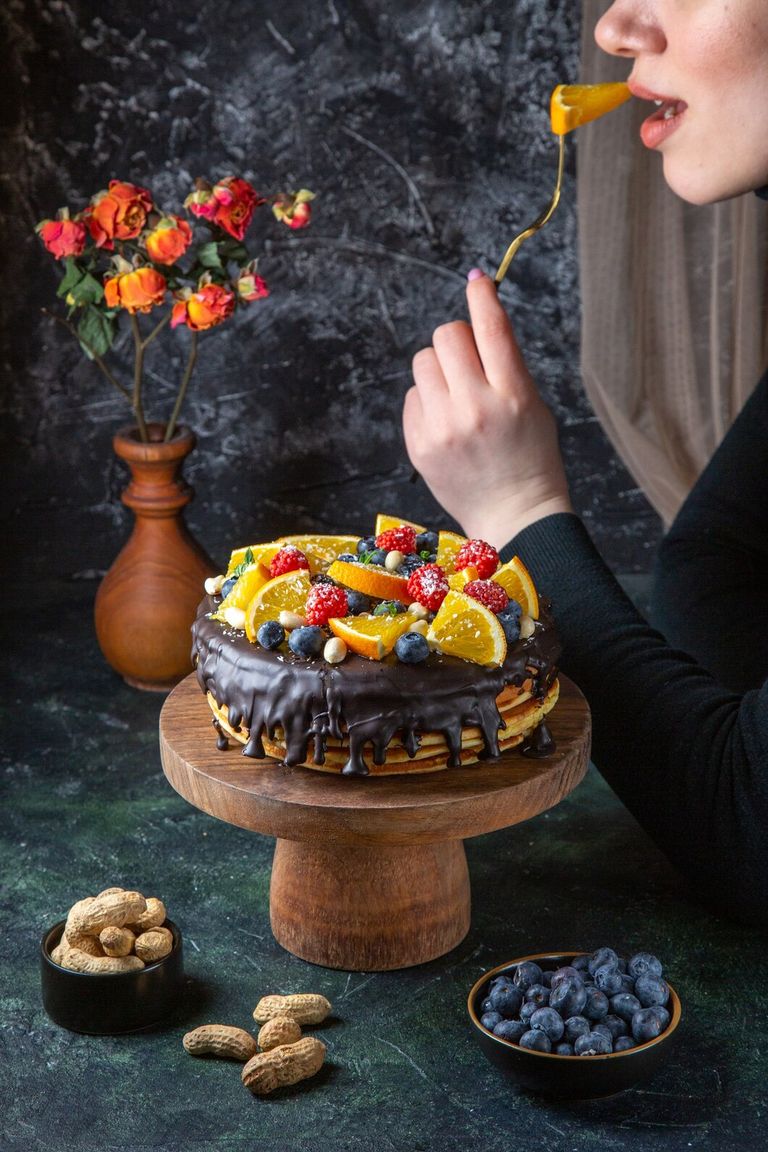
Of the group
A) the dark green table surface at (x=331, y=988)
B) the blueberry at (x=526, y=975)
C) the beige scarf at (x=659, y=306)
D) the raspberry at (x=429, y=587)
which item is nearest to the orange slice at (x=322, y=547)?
the raspberry at (x=429, y=587)

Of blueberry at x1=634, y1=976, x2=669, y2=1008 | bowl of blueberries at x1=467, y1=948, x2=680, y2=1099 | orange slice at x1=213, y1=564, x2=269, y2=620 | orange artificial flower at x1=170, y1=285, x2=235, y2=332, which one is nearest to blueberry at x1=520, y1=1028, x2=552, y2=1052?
bowl of blueberries at x1=467, y1=948, x2=680, y2=1099

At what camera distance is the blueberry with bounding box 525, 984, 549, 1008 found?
1165mm

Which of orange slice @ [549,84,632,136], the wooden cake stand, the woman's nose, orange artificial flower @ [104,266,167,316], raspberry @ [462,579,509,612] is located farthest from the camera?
orange artificial flower @ [104,266,167,316]

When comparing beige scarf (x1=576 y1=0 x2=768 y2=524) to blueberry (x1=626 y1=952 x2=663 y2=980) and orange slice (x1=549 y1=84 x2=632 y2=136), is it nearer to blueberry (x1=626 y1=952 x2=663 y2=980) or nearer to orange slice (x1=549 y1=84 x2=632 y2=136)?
orange slice (x1=549 y1=84 x2=632 y2=136)

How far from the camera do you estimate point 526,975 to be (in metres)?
1.20

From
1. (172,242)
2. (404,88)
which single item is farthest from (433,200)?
(172,242)

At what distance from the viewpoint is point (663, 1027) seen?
45.5 inches

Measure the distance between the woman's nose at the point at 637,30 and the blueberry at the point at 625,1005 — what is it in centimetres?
94

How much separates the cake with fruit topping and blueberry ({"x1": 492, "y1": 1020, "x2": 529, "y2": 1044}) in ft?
0.79

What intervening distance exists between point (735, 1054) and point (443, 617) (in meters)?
0.47

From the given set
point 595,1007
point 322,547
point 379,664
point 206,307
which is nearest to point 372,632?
point 379,664

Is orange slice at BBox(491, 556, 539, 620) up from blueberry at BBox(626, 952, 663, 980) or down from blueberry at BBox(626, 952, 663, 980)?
up

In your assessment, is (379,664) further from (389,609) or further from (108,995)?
(108,995)

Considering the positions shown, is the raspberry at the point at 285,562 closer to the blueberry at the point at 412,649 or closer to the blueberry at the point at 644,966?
the blueberry at the point at 412,649
